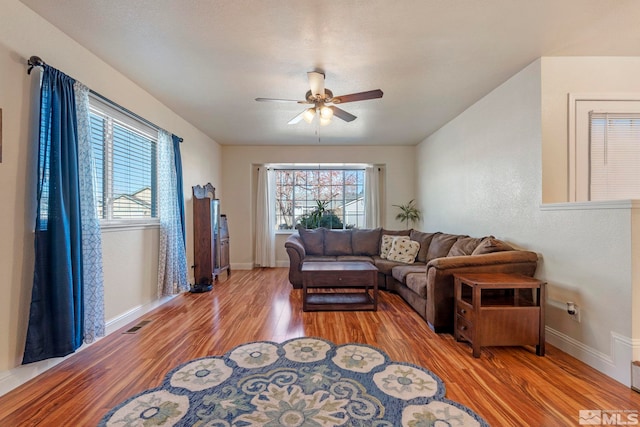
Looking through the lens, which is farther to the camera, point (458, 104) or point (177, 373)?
point (458, 104)

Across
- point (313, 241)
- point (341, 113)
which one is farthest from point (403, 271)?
point (341, 113)

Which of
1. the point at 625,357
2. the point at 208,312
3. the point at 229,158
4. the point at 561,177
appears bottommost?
the point at 208,312

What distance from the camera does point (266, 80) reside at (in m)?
2.86

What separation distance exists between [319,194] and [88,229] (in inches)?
180

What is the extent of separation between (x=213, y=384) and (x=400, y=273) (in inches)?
98.1

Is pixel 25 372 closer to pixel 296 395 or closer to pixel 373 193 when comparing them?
pixel 296 395

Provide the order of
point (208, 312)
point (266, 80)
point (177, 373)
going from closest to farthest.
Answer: point (177, 373), point (266, 80), point (208, 312)

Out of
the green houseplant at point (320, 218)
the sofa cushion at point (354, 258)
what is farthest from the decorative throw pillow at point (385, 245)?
the green houseplant at point (320, 218)

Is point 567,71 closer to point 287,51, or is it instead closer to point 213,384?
point 287,51

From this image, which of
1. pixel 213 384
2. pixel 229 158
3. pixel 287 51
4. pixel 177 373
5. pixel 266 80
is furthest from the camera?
pixel 229 158

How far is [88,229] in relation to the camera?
2.20m

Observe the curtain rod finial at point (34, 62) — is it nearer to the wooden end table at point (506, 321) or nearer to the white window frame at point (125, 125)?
the white window frame at point (125, 125)

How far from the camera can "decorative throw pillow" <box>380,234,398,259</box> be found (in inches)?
179

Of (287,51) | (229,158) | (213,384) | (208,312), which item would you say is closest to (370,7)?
(287,51)
